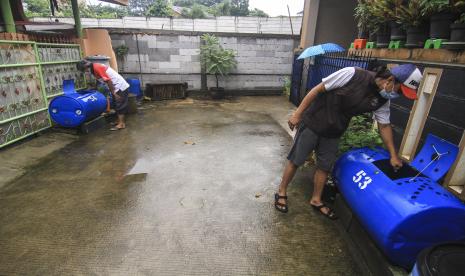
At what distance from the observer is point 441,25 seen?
3273 mm

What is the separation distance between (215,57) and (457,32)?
7.34 m

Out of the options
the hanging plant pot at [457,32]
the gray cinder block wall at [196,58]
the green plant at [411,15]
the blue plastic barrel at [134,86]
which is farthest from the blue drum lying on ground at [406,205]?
the gray cinder block wall at [196,58]

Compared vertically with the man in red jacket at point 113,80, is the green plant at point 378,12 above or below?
above

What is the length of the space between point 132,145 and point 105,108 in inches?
70.7

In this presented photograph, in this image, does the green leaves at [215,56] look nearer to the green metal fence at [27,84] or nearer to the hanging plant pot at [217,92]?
the hanging plant pot at [217,92]

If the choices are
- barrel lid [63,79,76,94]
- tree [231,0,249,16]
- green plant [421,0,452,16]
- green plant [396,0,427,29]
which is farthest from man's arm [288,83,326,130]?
tree [231,0,249,16]

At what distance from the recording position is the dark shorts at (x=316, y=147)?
2877mm

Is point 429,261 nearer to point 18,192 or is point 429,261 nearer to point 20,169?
point 18,192

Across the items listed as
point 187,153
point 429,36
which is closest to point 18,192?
point 187,153

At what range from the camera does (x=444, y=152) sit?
8.67 ft

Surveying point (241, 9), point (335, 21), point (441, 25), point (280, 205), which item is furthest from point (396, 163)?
point (241, 9)

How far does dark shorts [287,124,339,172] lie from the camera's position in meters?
2.88

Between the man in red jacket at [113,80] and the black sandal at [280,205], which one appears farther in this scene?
the man in red jacket at [113,80]

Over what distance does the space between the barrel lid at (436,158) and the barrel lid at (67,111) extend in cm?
592
